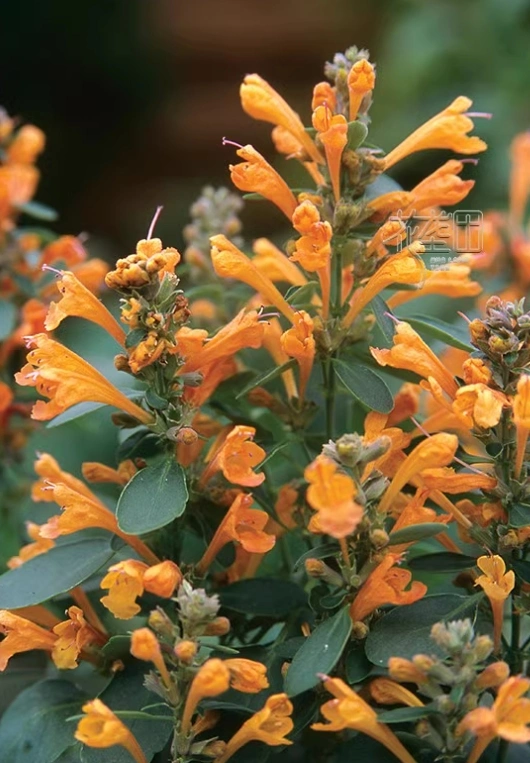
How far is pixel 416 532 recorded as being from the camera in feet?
3.53

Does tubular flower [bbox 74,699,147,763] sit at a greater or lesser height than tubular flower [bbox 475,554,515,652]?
lesser

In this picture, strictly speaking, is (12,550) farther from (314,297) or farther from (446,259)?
(446,259)

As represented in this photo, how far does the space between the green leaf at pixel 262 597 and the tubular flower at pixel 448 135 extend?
1.76ft

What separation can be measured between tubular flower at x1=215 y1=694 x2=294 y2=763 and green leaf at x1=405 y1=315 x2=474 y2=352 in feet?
1.52

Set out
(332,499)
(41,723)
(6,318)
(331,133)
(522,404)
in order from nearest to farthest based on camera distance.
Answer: (332,499), (522,404), (331,133), (41,723), (6,318)

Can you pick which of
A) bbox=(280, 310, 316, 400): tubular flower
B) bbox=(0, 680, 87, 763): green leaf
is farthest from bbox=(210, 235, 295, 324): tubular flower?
bbox=(0, 680, 87, 763): green leaf

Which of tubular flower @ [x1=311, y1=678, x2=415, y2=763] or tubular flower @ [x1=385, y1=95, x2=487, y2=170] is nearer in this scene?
tubular flower @ [x1=311, y1=678, x2=415, y2=763]

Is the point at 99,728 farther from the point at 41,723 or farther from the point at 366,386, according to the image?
the point at 366,386

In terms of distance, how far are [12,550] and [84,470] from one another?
18.7 inches

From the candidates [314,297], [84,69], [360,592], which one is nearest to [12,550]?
[314,297]

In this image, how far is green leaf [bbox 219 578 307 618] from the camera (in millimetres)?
1250

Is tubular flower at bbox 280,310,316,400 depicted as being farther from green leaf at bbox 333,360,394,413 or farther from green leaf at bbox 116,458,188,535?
green leaf at bbox 116,458,188,535

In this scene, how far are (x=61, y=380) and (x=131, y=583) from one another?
235mm

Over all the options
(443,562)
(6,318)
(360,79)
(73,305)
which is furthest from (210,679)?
(6,318)
